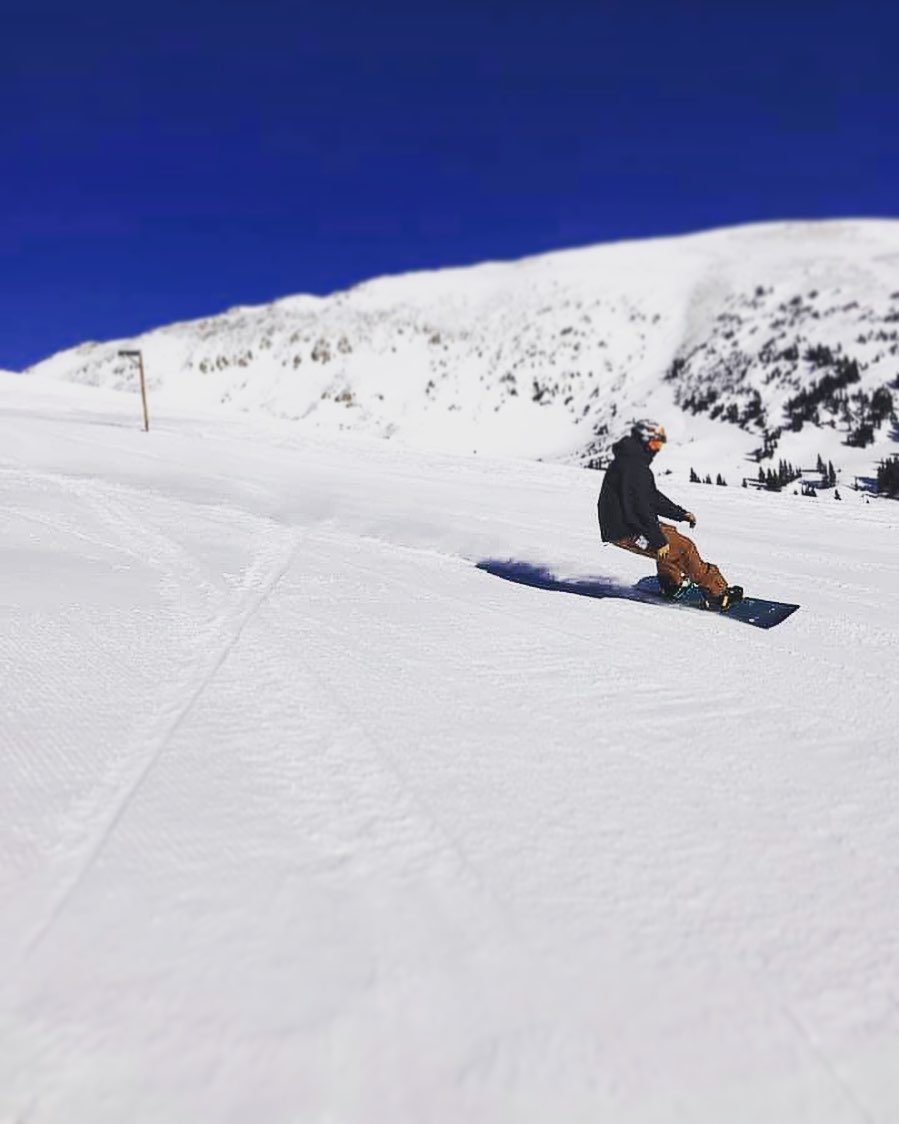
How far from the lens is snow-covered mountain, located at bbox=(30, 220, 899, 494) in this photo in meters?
20.8

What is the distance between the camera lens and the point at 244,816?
2832 mm

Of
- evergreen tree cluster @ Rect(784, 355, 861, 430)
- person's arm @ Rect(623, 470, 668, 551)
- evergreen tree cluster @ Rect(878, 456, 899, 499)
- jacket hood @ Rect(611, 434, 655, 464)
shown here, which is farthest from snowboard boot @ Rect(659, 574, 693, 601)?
evergreen tree cluster @ Rect(784, 355, 861, 430)

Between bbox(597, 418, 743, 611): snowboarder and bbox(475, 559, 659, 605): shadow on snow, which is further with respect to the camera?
bbox(475, 559, 659, 605): shadow on snow

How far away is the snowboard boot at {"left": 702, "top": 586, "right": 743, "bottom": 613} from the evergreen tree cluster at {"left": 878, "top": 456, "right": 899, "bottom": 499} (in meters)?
7.60

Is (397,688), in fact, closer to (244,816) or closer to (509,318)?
(244,816)

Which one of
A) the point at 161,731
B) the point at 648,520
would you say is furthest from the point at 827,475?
the point at 161,731

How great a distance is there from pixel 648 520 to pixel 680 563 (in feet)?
1.58

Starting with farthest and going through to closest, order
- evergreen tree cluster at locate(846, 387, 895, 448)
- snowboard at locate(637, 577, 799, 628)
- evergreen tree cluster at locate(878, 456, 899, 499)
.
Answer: evergreen tree cluster at locate(846, 387, 895, 448) < evergreen tree cluster at locate(878, 456, 899, 499) < snowboard at locate(637, 577, 799, 628)

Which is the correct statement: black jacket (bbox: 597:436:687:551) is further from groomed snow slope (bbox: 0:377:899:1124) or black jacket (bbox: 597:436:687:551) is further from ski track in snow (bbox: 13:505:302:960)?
ski track in snow (bbox: 13:505:302:960)

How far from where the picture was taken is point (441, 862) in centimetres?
259

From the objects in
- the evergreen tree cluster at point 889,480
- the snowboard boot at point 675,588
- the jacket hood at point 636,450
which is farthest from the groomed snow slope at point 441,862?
the evergreen tree cluster at point 889,480

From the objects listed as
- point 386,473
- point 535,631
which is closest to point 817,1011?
point 535,631

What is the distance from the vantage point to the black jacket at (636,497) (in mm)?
5910

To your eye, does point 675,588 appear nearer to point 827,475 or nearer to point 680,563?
point 680,563
